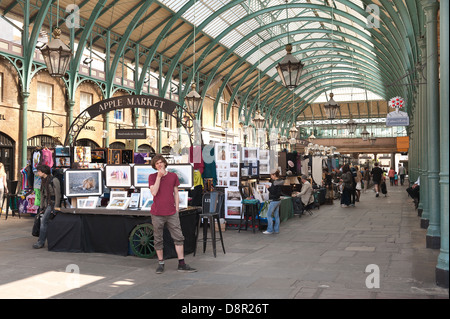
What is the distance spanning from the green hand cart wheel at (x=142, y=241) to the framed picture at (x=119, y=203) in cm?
60

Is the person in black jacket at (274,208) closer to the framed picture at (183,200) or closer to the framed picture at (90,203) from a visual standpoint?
the framed picture at (183,200)

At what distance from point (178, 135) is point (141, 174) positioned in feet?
59.6

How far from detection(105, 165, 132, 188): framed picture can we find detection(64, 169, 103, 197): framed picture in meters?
0.19

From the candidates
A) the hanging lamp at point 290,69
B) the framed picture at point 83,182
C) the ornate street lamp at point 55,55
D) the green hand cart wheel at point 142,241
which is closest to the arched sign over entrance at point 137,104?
the ornate street lamp at point 55,55

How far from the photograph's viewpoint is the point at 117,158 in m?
14.3

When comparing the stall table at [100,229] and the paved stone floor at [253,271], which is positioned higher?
the stall table at [100,229]

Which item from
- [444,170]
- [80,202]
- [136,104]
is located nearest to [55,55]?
[136,104]

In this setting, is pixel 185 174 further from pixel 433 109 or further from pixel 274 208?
pixel 433 109

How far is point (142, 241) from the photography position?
7.33 meters

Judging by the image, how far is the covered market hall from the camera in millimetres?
7656

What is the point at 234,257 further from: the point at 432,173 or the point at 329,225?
the point at 329,225

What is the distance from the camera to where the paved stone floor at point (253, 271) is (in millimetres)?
5109

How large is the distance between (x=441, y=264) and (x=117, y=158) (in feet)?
36.4
